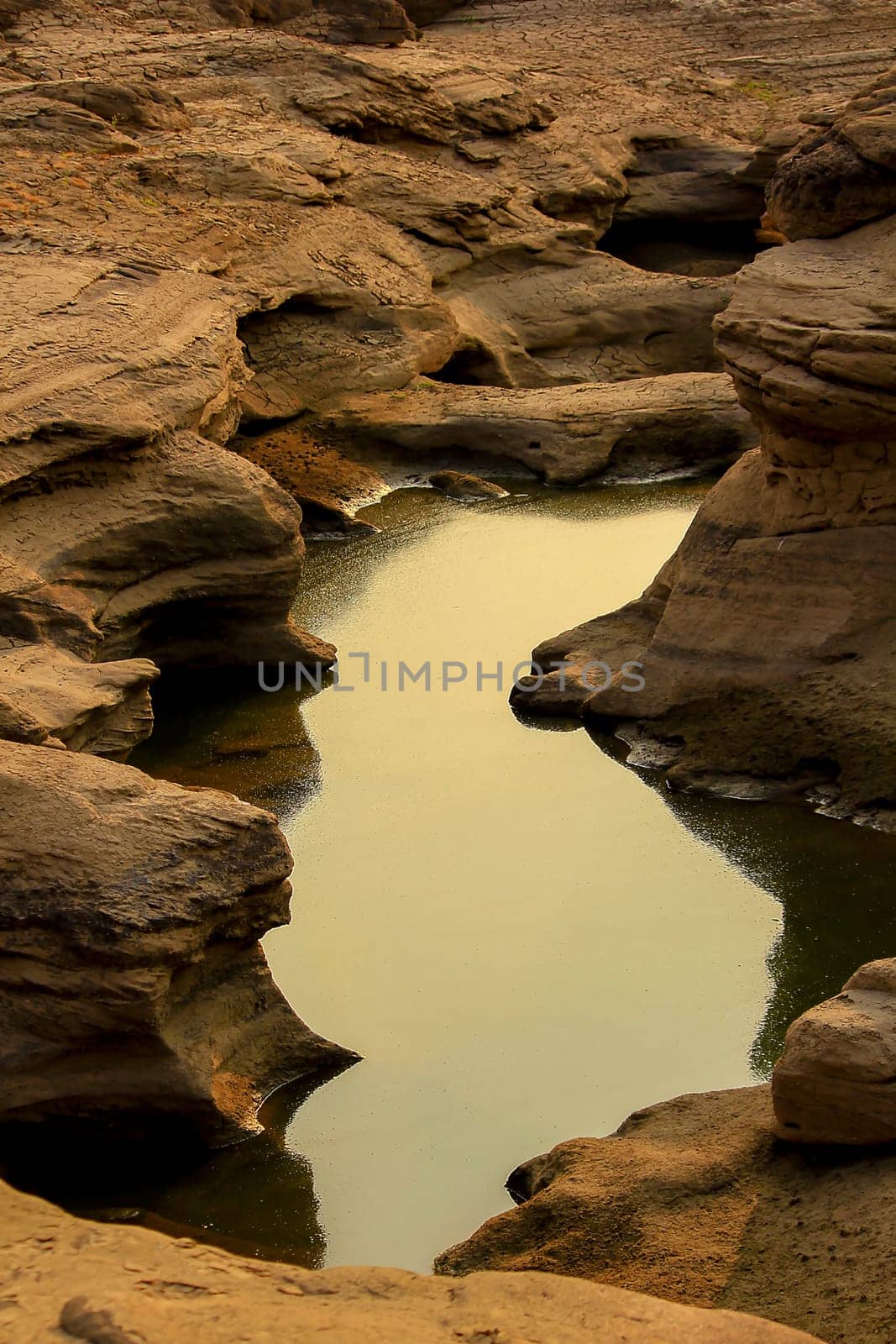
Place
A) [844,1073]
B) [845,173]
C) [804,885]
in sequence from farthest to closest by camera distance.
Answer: [845,173] < [804,885] < [844,1073]

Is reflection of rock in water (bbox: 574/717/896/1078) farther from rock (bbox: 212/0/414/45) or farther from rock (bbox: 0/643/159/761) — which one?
rock (bbox: 212/0/414/45)

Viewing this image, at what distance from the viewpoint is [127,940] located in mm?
4156

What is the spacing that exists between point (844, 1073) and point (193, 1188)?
73.1 inches

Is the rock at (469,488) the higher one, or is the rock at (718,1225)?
the rock at (469,488)

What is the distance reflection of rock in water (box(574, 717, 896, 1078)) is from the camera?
522 cm

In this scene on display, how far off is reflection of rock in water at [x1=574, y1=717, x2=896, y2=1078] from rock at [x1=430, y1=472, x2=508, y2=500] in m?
4.19

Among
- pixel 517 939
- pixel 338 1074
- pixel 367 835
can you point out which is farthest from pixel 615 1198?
pixel 367 835

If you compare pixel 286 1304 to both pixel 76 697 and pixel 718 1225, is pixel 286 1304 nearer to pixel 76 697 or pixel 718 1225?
pixel 718 1225

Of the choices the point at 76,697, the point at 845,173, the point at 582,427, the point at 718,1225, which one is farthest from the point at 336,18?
the point at 718,1225

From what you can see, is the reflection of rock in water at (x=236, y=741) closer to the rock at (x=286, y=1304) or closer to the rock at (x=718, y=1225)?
the rock at (x=718, y=1225)

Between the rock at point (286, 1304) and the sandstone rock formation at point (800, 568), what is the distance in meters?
3.51

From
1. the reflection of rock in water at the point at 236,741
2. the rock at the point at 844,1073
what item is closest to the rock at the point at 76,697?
the reflection of rock in water at the point at 236,741

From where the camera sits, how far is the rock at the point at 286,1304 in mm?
2830

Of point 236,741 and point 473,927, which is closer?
point 473,927
